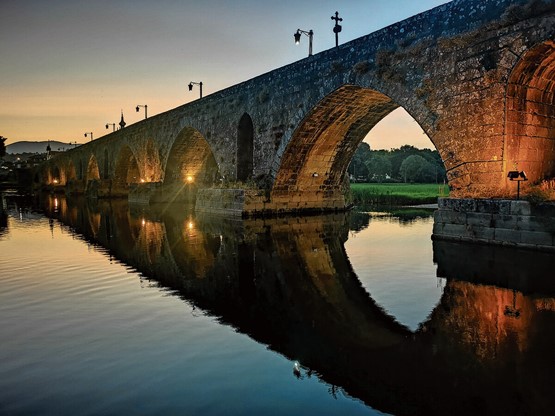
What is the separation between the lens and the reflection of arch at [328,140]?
57.6ft

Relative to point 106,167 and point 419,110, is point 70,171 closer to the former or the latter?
point 106,167

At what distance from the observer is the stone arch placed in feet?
136

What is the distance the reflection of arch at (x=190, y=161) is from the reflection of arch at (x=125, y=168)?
10.5 meters

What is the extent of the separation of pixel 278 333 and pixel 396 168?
9583 centimetres

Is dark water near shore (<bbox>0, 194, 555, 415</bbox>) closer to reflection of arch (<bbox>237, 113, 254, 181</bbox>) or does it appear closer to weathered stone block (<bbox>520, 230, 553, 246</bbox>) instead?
weathered stone block (<bbox>520, 230, 553, 246</bbox>)

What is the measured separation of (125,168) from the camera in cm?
4362

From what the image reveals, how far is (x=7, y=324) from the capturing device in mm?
5488

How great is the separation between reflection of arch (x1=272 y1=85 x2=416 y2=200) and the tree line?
49255 mm

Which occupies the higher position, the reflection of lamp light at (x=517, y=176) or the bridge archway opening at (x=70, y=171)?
the bridge archway opening at (x=70, y=171)

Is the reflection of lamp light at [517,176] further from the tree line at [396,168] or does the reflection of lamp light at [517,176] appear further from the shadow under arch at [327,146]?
the tree line at [396,168]

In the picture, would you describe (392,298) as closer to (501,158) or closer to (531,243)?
(531,243)

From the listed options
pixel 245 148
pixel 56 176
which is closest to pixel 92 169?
pixel 56 176

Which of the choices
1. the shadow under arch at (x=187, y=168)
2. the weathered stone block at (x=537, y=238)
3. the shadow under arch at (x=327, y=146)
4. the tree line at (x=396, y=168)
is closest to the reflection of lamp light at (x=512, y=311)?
the weathered stone block at (x=537, y=238)

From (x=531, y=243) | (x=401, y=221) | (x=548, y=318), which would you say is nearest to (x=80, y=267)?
(x=548, y=318)
